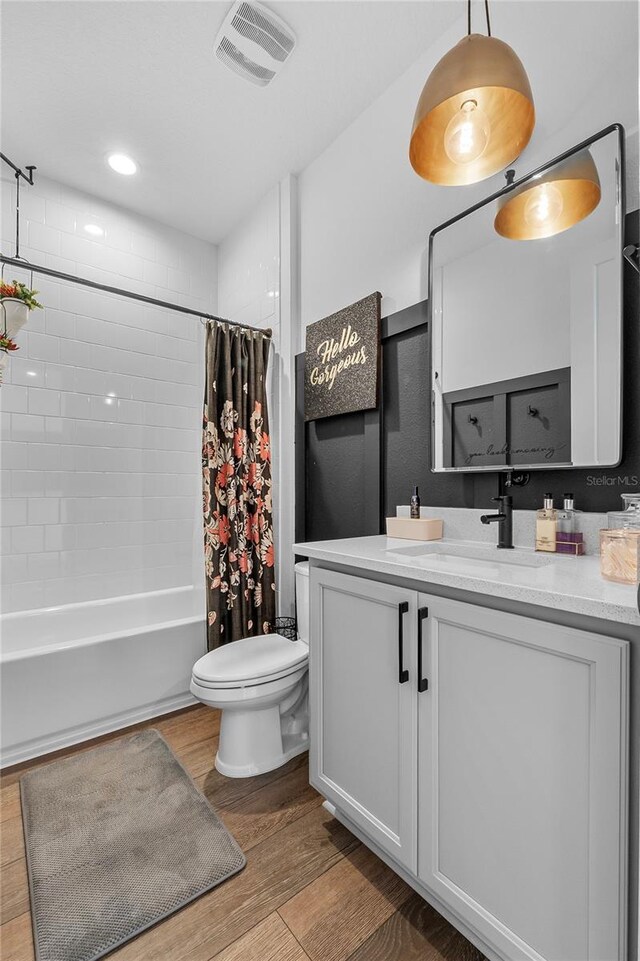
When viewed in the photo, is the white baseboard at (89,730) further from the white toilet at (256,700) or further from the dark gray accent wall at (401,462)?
the dark gray accent wall at (401,462)

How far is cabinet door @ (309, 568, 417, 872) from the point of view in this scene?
3.72ft

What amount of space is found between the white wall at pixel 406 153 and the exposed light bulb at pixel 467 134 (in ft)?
0.87

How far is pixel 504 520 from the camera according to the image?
4.66ft

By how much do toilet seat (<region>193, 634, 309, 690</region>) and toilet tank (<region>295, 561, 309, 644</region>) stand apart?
0.09 m

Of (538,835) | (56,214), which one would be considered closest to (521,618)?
(538,835)

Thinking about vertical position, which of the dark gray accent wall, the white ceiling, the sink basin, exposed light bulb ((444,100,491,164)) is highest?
the white ceiling

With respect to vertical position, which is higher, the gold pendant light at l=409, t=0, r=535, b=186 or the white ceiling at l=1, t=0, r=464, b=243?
the white ceiling at l=1, t=0, r=464, b=243

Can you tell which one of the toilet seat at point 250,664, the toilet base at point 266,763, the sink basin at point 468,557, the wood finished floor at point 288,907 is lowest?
the wood finished floor at point 288,907

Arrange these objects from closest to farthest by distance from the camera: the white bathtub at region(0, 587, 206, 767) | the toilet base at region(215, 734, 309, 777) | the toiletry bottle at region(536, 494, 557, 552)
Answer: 1. the toiletry bottle at region(536, 494, 557, 552)
2. the toilet base at region(215, 734, 309, 777)
3. the white bathtub at region(0, 587, 206, 767)

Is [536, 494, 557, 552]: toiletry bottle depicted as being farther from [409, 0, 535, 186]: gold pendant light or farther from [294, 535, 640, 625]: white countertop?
[409, 0, 535, 186]: gold pendant light

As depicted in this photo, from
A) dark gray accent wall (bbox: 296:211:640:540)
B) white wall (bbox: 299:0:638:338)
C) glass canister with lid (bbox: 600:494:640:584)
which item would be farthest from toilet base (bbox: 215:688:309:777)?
white wall (bbox: 299:0:638:338)

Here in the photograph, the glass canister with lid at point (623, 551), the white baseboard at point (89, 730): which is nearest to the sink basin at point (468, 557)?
the glass canister with lid at point (623, 551)

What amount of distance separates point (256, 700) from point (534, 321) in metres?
1.63

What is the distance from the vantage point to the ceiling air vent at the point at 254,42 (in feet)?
5.15
